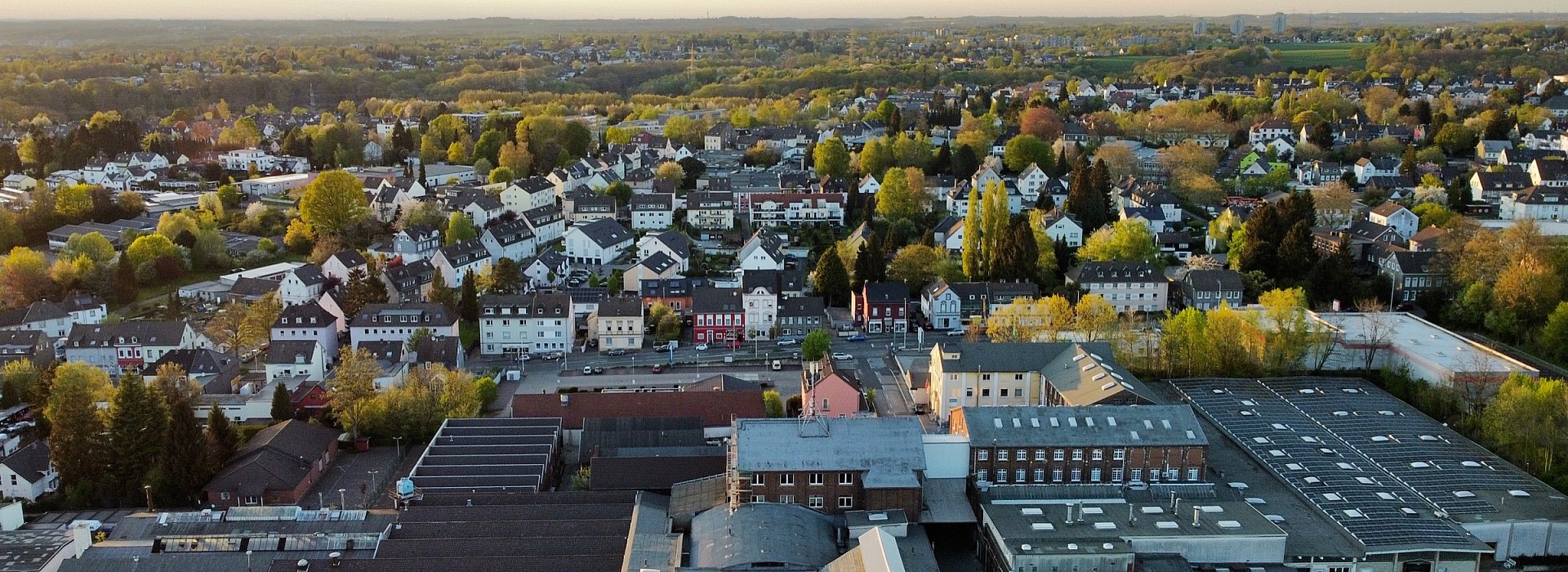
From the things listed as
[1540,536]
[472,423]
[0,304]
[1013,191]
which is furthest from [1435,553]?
[0,304]

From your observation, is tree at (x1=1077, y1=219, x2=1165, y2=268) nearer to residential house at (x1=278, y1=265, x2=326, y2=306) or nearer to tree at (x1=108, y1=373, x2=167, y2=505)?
residential house at (x1=278, y1=265, x2=326, y2=306)

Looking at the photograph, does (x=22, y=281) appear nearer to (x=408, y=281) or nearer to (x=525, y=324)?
(x=408, y=281)

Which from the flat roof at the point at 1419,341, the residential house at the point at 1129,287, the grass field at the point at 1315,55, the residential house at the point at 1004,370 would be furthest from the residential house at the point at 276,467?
the grass field at the point at 1315,55

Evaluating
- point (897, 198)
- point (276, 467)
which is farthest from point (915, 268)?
point (276, 467)

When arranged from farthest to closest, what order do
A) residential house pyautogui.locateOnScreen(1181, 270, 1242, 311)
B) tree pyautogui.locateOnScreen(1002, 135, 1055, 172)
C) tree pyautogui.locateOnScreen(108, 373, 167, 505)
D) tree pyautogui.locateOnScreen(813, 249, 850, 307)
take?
tree pyautogui.locateOnScreen(1002, 135, 1055, 172)
tree pyautogui.locateOnScreen(813, 249, 850, 307)
residential house pyautogui.locateOnScreen(1181, 270, 1242, 311)
tree pyautogui.locateOnScreen(108, 373, 167, 505)

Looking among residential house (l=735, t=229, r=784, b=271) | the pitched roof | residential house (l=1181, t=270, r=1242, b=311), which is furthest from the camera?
residential house (l=735, t=229, r=784, b=271)

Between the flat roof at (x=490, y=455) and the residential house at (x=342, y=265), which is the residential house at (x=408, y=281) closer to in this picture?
the residential house at (x=342, y=265)

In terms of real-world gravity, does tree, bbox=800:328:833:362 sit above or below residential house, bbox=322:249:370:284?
below

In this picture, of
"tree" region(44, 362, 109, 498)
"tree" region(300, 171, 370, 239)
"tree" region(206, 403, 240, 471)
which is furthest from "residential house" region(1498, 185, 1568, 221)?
"tree" region(44, 362, 109, 498)

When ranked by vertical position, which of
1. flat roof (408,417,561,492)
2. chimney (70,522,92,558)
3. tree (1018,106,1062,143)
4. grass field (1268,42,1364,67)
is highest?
grass field (1268,42,1364,67)
